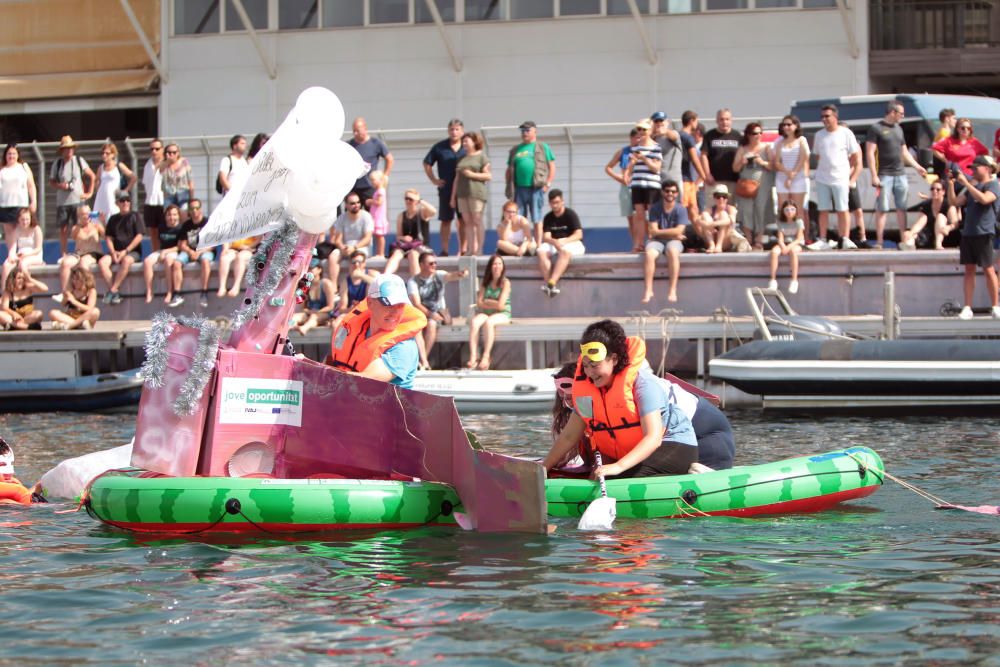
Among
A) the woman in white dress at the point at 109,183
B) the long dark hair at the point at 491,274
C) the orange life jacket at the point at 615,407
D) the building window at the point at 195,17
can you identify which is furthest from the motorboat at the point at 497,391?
the building window at the point at 195,17

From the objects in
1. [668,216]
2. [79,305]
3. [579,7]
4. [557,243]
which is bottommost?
[79,305]

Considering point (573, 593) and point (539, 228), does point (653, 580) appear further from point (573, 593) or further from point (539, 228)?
point (539, 228)

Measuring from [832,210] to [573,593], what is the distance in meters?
12.3

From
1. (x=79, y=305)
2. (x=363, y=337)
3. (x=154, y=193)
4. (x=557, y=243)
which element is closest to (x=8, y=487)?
(x=363, y=337)

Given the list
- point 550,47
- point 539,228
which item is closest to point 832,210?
point 539,228

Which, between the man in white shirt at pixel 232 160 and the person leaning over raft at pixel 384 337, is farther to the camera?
the man in white shirt at pixel 232 160

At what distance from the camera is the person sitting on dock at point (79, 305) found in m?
19.5

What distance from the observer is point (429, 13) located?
27062 mm

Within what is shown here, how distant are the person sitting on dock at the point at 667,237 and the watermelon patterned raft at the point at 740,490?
330 inches

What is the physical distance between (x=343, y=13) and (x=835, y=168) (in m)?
12.1

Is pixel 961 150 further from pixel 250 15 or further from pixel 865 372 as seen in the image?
pixel 250 15

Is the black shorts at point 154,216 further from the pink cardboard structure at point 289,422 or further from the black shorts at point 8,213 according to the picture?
the pink cardboard structure at point 289,422

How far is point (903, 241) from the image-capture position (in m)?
18.8

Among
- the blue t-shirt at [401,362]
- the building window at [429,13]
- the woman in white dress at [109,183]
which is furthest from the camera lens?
the building window at [429,13]
